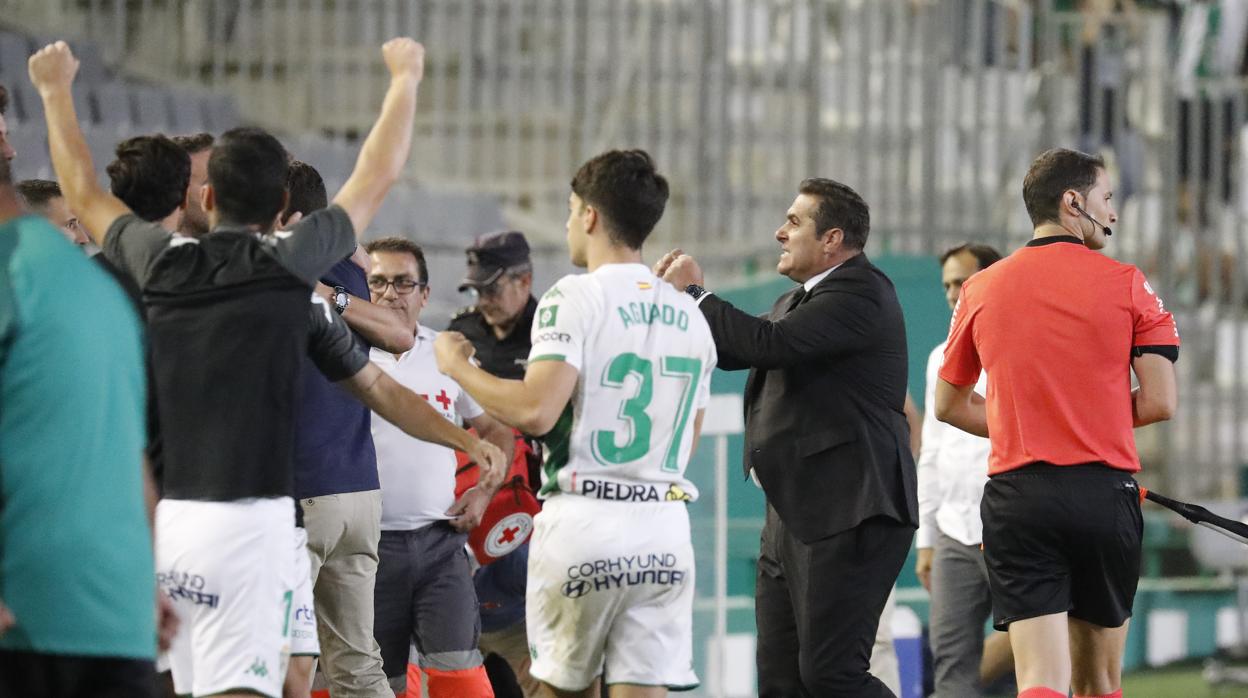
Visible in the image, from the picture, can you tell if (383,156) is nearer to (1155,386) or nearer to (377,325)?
(377,325)

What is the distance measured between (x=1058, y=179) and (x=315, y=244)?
82.7 inches

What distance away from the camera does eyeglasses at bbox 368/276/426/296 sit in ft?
17.7

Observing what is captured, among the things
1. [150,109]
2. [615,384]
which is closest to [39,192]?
[615,384]

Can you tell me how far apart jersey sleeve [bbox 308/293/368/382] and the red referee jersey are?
1.73 metres

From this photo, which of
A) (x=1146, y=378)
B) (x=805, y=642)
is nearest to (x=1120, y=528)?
(x=1146, y=378)

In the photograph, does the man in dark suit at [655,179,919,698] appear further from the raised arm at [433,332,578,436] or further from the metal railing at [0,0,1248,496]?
the metal railing at [0,0,1248,496]

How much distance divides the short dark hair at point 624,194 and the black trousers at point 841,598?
1155mm

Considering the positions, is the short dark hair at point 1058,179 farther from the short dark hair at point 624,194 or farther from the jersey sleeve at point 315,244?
the jersey sleeve at point 315,244

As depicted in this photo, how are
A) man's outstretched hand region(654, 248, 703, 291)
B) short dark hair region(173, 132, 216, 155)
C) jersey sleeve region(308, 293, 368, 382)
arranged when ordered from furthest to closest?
short dark hair region(173, 132, 216, 155)
man's outstretched hand region(654, 248, 703, 291)
jersey sleeve region(308, 293, 368, 382)

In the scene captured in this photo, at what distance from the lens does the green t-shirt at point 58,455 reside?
8.32 feet

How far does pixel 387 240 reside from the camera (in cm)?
547

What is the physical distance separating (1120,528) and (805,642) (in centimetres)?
93

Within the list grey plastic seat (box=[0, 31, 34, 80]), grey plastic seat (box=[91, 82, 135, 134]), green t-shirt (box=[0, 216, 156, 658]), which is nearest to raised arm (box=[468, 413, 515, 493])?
green t-shirt (box=[0, 216, 156, 658])

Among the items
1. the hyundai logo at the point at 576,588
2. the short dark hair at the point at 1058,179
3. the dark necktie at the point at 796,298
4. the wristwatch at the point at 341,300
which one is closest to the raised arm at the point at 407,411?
the hyundai logo at the point at 576,588
